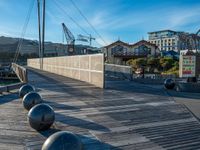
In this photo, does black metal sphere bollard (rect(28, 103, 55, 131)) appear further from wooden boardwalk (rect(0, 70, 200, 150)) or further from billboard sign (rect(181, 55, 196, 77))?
billboard sign (rect(181, 55, 196, 77))

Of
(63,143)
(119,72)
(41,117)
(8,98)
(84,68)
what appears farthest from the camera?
(119,72)

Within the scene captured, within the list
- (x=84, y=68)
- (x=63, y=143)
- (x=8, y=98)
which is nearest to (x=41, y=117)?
(x=63, y=143)

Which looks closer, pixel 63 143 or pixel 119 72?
pixel 63 143

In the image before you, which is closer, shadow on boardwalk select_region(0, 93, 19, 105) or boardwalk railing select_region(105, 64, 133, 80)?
shadow on boardwalk select_region(0, 93, 19, 105)

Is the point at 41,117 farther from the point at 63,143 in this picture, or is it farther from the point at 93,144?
the point at 63,143

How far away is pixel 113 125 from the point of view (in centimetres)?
934

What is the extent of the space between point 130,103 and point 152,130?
16.1 ft

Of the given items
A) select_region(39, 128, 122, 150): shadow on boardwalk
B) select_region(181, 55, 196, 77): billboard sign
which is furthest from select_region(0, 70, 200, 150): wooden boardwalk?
select_region(181, 55, 196, 77): billboard sign

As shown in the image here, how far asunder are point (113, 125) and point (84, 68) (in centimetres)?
1536

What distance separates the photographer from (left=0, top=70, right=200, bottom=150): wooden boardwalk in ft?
24.5

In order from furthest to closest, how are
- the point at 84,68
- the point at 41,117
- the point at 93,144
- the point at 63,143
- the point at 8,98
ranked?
the point at 84,68 → the point at 8,98 → the point at 41,117 → the point at 93,144 → the point at 63,143

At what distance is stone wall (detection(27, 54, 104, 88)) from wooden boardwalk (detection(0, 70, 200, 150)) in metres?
6.39

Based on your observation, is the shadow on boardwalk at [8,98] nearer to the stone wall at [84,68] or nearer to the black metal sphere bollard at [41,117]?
the black metal sphere bollard at [41,117]

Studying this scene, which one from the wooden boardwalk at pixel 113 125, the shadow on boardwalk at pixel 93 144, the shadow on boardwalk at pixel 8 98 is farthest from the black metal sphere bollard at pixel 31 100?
the shadow on boardwalk at pixel 93 144
